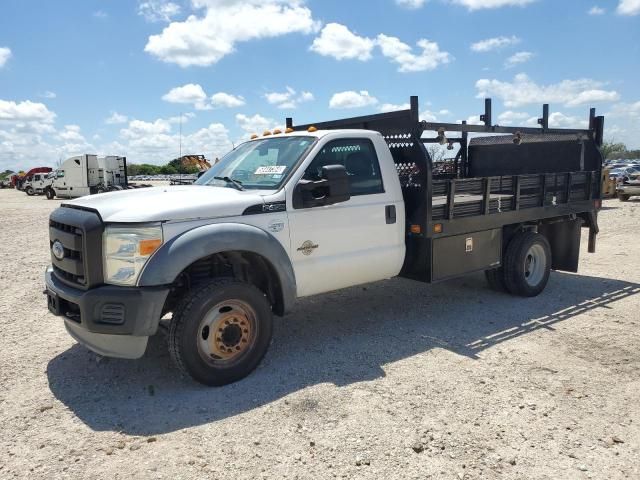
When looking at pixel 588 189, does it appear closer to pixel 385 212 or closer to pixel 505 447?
pixel 385 212

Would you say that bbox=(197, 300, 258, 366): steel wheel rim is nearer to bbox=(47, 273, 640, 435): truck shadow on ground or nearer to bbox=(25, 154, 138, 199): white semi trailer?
bbox=(47, 273, 640, 435): truck shadow on ground

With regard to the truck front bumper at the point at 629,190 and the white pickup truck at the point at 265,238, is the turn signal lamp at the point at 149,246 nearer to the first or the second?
the white pickup truck at the point at 265,238

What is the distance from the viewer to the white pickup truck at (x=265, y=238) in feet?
13.0

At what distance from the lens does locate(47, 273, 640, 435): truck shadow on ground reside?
3980 millimetres

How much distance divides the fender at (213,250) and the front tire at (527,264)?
11.2ft

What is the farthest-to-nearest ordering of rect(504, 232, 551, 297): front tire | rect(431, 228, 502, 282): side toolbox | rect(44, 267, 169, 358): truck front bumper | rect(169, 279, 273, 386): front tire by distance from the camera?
rect(504, 232, 551, 297): front tire → rect(431, 228, 502, 282): side toolbox → rect(169, 279, 273, 386): front tire → rect(44, 267, 169, 358): truck front bumper

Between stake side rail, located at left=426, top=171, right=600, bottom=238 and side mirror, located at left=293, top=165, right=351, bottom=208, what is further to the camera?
stake side rail, located at left=426, top=171, right=600, bottom=238

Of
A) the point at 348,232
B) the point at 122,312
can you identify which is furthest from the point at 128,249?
the point at 348,232

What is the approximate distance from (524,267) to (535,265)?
42cm

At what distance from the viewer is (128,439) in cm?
353

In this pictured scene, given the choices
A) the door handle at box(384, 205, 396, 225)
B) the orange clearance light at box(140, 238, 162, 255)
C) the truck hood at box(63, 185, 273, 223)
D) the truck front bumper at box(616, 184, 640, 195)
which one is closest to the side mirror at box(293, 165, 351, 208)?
the truck hood at box(63, 185, 273, 223)

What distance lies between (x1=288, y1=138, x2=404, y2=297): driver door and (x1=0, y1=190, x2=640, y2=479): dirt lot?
73 centimetres

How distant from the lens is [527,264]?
7105 millimetres

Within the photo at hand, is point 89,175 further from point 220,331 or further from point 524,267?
point 220,331
